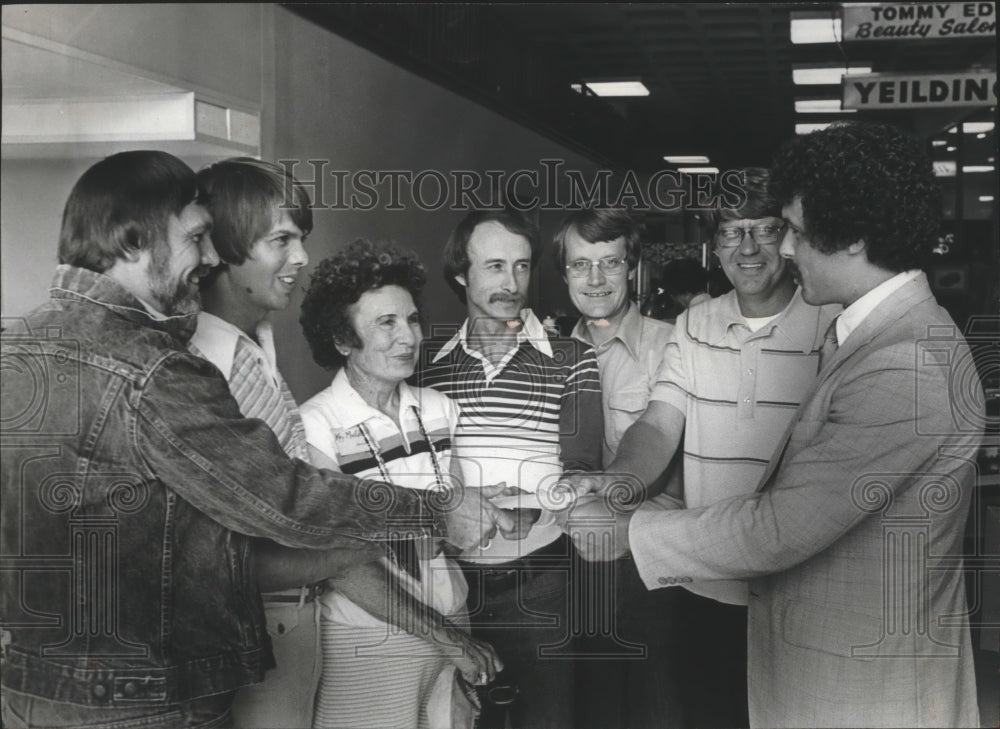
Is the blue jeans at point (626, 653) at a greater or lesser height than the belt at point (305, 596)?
lesser

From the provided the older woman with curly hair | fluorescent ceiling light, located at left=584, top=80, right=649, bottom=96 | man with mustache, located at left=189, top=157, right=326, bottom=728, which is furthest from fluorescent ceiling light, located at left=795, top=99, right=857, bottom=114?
man with mustache, located at left=189, top=157, right=326, bottom=728

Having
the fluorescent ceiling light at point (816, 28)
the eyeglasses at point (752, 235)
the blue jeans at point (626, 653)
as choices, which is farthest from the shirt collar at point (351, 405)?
the fluorescent ceiling light at point (816, 28)

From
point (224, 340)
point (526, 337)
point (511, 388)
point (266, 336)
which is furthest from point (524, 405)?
point (224, 340)

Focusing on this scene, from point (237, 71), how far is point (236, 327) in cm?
72

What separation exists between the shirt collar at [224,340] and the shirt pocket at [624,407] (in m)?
0.93

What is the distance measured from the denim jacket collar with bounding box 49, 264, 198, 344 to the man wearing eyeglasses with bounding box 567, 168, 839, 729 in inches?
48.9

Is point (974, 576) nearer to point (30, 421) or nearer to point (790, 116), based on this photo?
point (790, 116)

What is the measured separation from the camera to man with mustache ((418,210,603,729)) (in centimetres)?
299

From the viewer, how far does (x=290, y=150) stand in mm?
3033

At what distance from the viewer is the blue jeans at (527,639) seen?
304 cm

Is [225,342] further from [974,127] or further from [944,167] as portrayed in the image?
[974,127]

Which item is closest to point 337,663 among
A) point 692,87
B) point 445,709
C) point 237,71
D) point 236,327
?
point 445,709

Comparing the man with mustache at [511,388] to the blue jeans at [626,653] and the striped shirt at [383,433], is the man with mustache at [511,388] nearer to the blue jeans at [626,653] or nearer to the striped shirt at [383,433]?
the striped shirt at [383,433]

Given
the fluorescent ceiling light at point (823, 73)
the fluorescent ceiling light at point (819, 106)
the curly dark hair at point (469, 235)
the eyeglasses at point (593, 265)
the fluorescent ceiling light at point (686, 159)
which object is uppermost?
the fluorescent ceiling light at point (823, 73)
